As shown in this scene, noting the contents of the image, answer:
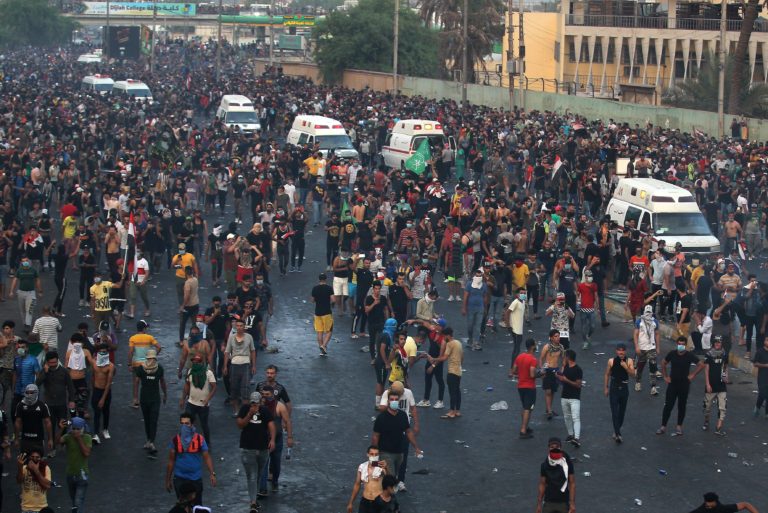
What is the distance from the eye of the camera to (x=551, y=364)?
1839 centimetres

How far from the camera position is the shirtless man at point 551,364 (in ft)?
59.9

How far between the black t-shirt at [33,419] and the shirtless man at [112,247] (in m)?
10.5

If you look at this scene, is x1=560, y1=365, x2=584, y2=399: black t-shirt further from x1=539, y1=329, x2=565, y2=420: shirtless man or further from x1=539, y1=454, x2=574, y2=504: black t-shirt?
x1=539, y1=454, x2=574, y2=504: black t-shirt

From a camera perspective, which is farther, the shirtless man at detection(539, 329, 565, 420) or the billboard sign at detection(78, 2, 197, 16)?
the billboard sign at detection(78, 2, 197, 16)

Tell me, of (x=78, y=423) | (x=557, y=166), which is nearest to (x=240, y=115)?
(x=557, y=166)

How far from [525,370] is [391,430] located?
3346mm

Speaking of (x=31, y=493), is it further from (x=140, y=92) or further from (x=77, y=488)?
(x=140, y=92)

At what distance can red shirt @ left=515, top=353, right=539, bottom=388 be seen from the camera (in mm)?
17438

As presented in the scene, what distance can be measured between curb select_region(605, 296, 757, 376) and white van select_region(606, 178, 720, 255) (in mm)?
2655

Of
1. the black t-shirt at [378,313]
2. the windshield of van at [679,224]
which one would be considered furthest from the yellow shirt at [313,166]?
the black t-shirt at [378,313]

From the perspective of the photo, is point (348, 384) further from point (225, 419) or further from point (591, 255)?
point (591, 255)

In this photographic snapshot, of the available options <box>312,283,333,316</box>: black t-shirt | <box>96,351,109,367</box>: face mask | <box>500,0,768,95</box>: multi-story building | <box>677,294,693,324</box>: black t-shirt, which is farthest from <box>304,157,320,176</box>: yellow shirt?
<box>500,0,768,95</box>: multi-story building

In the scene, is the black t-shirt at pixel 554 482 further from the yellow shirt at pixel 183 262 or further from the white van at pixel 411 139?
the white van at pixel 411 139

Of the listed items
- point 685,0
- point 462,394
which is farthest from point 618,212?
point 685,0
